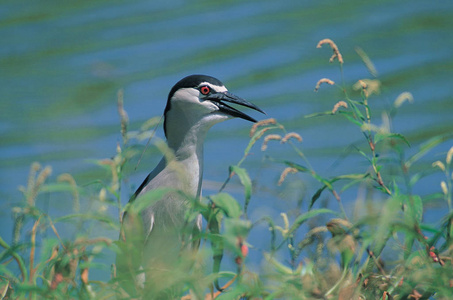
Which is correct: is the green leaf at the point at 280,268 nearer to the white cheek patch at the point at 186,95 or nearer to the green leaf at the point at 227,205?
the green leaf at the point at 227,205

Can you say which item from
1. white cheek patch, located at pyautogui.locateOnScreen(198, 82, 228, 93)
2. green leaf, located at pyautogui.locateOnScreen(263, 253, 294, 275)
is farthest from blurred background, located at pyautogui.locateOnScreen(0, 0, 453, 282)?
green leaf, located at pyautogui.locateOnScreen(263, 253, 294, 275)

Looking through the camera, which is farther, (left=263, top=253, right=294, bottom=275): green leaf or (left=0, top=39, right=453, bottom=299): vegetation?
(left=263, top=253, right=294, bottom=275): green leaf

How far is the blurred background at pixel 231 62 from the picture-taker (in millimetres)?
6437

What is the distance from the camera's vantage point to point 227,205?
1685mm

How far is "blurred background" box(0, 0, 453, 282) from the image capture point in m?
6.44

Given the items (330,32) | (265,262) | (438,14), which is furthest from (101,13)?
(265,262)

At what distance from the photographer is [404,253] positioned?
6.04 ft

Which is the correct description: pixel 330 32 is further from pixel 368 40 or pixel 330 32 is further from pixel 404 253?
pixel 404 253

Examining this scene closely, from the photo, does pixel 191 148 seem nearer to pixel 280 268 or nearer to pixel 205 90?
pixel 205 90

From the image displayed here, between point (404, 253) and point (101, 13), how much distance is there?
8374mm

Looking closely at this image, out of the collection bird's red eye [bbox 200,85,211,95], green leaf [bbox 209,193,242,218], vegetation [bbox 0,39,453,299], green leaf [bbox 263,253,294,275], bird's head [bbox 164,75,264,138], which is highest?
bird's red eye [bbox 200,85,211,95]

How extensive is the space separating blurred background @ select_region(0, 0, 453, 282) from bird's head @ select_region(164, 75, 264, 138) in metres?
1.91

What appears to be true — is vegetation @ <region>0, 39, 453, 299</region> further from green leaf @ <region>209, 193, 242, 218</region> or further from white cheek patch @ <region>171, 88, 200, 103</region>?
white cheek patch @ <region>171, 88, 200, 103</region>

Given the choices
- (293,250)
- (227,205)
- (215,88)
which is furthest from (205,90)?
(227,205)
